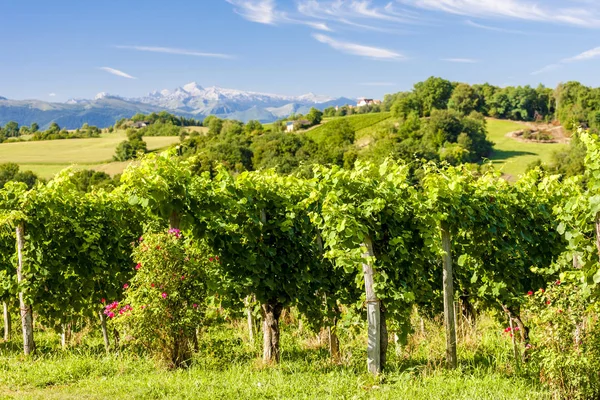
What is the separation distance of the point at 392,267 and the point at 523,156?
71224mm

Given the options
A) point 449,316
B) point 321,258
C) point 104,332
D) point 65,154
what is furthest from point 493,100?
point 104,332

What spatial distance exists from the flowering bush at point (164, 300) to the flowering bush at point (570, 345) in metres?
3.91

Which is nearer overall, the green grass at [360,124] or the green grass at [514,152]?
the green grass at [514,152]

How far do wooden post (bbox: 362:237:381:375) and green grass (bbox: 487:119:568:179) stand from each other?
59.2 m

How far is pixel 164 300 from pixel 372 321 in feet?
8.21

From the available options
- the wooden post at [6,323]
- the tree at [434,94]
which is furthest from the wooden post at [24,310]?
the tree at [434,94]

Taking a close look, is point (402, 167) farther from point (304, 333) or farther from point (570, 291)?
point (304, 333)

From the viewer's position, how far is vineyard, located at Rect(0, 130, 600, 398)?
5590mm

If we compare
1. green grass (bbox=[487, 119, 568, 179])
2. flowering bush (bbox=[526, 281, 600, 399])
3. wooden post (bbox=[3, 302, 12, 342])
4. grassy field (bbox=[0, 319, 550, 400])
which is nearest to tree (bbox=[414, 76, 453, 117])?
green grass (bbox=[487, 119, 568, 179])

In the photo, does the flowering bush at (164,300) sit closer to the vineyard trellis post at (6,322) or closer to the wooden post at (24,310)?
the wooden post at (24,310)

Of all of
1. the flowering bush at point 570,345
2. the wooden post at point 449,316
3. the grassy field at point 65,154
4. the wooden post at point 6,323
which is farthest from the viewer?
the grassy field at point 65,154

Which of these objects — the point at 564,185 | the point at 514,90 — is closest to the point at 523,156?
the point at 514,90

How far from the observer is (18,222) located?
7289mm

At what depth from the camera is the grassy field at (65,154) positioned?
242 ft
